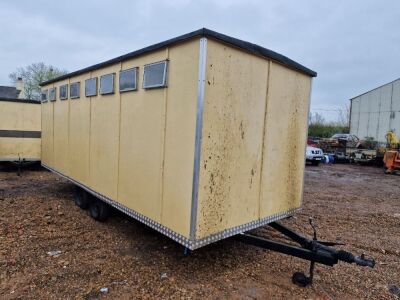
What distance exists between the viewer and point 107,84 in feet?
15.9

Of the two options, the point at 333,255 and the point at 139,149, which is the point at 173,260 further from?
the point at 333,255

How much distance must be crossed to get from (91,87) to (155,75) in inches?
86.2

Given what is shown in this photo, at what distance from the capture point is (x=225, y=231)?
11.5 ft

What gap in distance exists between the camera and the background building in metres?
26.5

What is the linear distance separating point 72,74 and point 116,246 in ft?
11.7

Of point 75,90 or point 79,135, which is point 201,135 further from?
point 75,90

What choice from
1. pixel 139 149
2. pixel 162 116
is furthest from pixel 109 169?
pixel 162 116

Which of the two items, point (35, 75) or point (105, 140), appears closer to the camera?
point (105, 140)

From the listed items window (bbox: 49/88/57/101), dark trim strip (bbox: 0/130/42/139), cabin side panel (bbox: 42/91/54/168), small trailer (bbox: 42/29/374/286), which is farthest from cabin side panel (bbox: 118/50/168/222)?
dark trim strip (bbox: 0/130/42/139)

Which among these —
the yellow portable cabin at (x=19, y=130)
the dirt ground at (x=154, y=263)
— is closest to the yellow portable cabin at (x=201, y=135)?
the dirt ground at (x=154, y=263)

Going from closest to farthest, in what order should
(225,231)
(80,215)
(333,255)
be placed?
(333,255) < (225,231) < (80,215)

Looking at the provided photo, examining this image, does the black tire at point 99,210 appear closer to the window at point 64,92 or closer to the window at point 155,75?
the window at point 64,92

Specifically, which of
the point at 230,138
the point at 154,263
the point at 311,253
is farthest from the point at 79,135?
the point at 311,253

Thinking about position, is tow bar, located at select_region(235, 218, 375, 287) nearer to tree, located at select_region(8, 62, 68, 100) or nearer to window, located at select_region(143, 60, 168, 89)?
window, located at select_region(143, 60, 168, 89)
